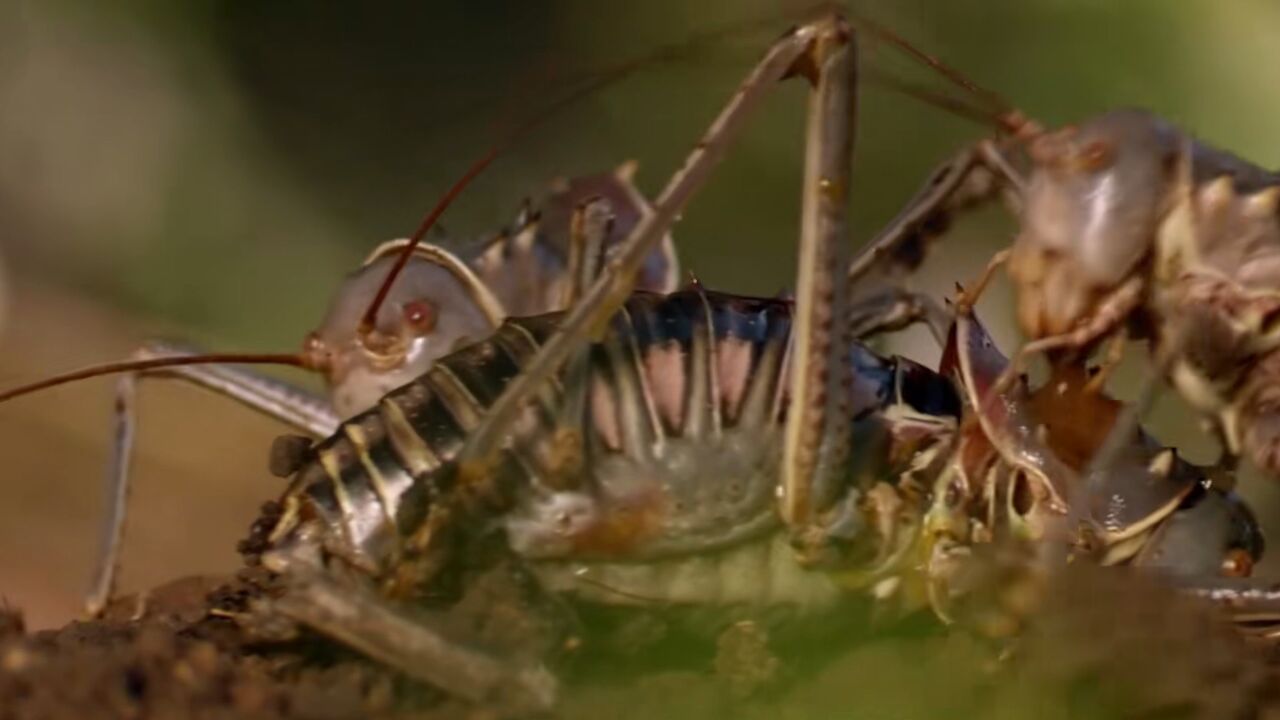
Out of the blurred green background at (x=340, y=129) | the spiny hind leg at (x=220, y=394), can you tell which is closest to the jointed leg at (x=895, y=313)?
the spiny hind leg at (x=220, y=394)

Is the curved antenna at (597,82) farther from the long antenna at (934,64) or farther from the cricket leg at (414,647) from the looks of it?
the cricket leg at (414,647)

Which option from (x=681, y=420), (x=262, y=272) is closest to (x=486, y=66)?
(x=262, y=272)

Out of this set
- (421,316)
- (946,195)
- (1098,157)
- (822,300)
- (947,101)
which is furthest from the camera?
(421,316)

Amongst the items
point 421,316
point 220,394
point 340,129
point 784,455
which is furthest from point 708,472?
point 340,129

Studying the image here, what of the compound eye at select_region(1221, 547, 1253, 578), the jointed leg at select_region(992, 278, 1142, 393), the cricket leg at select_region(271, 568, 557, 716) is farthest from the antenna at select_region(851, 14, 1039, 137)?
the cricket leg at select_region(271, 568, 557, 716)

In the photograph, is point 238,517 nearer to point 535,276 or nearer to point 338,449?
point 535,276

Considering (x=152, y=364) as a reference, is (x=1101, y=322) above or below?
below

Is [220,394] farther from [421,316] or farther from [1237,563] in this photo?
[1237,563]
